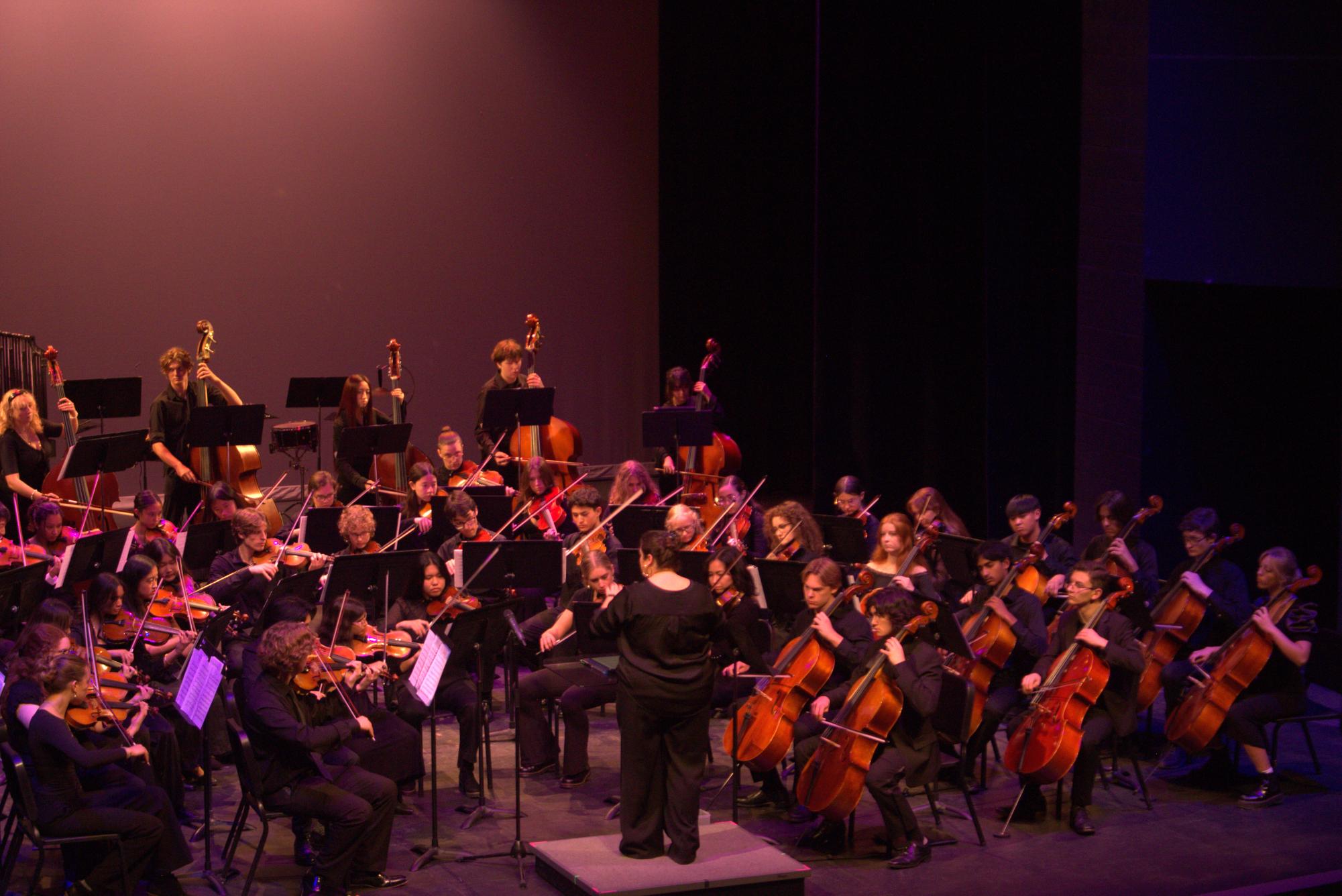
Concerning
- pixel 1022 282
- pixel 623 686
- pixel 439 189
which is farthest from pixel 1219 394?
pixel 439 189

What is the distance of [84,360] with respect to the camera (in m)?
11.0

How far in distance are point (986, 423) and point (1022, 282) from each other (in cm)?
96

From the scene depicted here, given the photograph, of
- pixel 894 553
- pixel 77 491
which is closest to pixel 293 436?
pixel 77 491

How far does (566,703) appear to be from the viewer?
21.3 feet

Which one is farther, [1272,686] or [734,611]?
[734,611]

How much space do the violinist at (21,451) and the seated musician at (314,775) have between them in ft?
11.6

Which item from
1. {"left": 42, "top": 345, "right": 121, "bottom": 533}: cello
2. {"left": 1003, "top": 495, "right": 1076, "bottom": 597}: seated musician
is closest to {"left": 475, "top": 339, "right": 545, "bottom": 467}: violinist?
{"left": 42, "top": 345, "right": 121, "bottom": 533}: cello

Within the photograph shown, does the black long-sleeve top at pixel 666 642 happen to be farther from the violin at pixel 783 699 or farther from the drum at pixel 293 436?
the drum at pixel 293 436

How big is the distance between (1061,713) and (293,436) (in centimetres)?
619

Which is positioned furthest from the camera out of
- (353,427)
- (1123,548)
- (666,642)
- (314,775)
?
(353,427)

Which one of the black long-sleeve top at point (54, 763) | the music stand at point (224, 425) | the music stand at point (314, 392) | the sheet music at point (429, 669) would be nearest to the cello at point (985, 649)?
the sheet music at point (429, 669)

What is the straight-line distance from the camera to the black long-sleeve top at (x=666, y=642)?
505cm

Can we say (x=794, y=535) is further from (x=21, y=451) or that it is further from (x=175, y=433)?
(x=21, y=451)

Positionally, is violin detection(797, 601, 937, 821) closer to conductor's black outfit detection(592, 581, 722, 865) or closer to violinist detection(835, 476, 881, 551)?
conductor's black outfit detection(592, 581, 722, 865)
